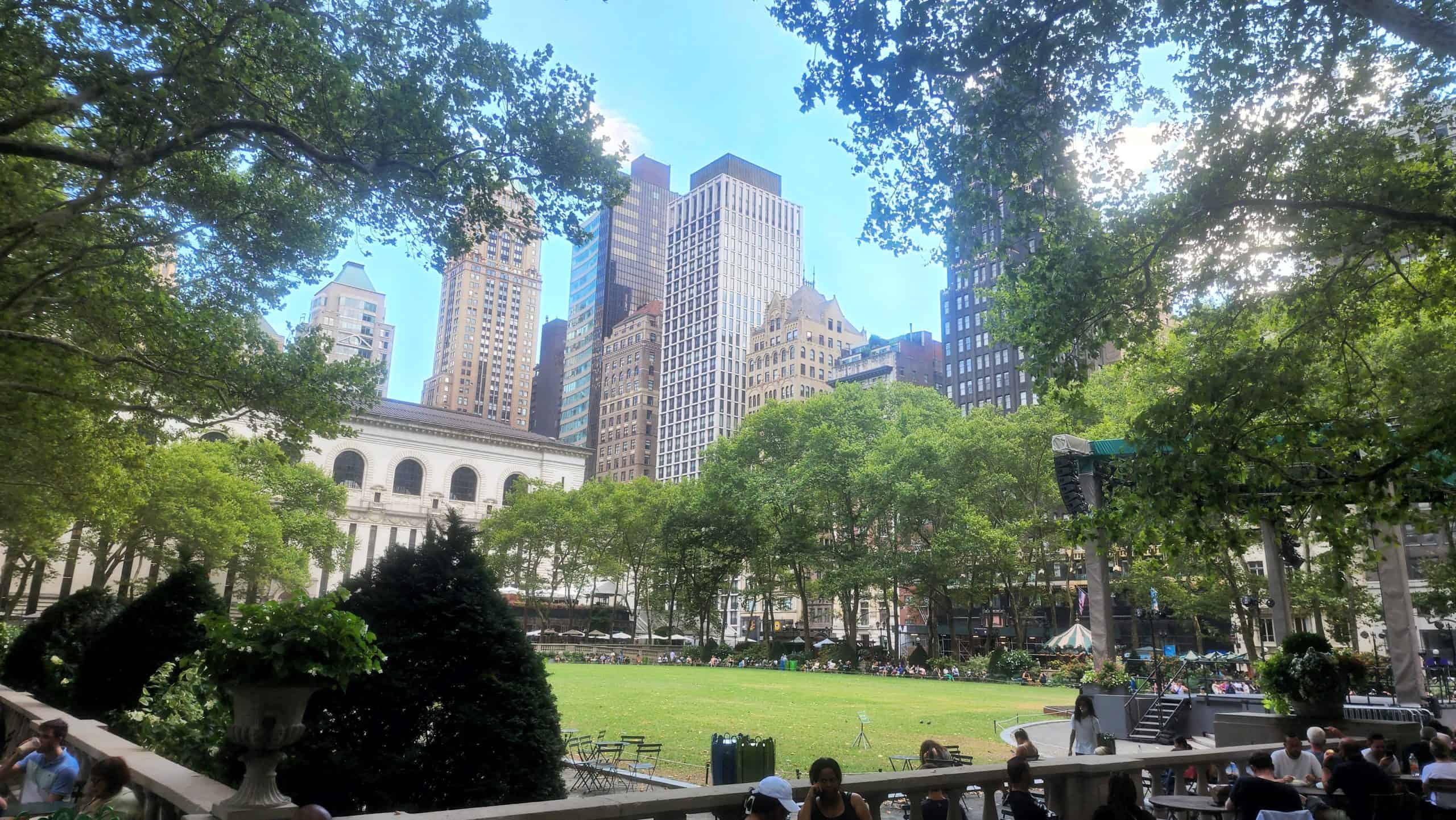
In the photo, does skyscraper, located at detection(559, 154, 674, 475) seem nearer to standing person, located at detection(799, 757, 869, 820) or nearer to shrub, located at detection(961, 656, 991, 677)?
shrub, located at detection(961, 656, 991, 677)

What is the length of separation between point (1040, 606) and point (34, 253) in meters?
78.6

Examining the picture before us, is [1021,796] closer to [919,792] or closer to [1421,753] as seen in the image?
[919,792]

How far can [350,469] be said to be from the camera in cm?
8519

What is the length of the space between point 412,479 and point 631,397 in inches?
2553

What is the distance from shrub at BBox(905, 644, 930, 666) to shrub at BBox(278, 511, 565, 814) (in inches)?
1995

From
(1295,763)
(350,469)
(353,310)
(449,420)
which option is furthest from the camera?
(353,310)

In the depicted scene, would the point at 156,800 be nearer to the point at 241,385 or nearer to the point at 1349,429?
the point at 241,385

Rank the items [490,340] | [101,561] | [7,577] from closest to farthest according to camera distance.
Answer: [101,561] < [7,577] < [490,340]

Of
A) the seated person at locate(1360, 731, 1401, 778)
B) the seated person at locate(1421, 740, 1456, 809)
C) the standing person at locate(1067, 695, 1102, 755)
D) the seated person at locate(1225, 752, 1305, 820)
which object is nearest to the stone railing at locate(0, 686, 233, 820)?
the seated person at locate(1225, 752, 1305, 820)

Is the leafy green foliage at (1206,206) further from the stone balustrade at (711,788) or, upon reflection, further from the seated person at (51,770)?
the seated person at (51,770)

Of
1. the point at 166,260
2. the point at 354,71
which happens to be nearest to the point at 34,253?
the point at 166,260

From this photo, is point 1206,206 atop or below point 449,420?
below

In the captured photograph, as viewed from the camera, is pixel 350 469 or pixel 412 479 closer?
pixel 350 469

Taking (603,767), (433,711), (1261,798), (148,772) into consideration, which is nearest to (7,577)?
(603,767)
